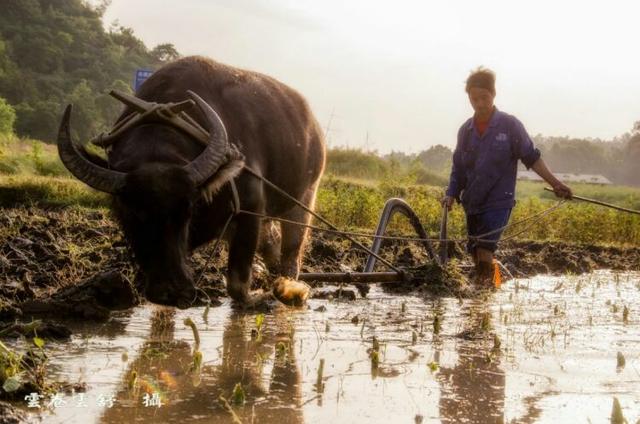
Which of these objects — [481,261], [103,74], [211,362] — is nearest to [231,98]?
[211,362]

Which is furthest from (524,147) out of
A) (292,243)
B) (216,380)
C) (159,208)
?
(216,380)

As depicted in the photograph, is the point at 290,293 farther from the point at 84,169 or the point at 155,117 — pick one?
the point at 84,169

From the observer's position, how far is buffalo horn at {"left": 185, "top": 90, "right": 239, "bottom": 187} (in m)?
4.63

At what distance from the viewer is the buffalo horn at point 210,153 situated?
182 inches

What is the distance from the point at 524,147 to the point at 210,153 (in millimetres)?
3009

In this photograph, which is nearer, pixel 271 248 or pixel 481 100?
pixel 481 100

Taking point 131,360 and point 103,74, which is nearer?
point 131,360

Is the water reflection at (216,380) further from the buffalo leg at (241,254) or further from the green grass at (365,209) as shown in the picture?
the green grass at (365,209)

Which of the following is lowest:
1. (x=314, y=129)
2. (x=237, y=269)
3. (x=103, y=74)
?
(x=237, y=269)

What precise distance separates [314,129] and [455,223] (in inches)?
218

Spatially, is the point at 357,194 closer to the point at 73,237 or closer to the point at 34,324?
the point at 73,237

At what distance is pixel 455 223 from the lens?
12.5 metres

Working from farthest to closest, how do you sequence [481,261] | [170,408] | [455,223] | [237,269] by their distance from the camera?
[455,223] → [481,261] → [237,269] → [170,408]

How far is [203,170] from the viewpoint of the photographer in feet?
15.3
